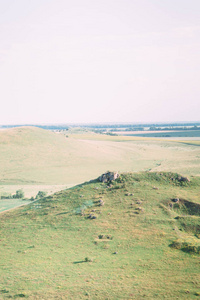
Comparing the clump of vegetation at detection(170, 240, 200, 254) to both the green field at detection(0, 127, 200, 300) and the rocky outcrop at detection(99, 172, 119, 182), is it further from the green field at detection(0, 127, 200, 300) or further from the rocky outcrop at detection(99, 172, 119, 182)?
the rocky outcrop at detection(99, 172, 119, 182)

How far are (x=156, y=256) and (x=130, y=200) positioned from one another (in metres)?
9.45

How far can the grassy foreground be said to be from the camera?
64.0ft

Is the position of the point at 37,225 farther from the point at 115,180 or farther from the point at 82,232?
the point at 115,180

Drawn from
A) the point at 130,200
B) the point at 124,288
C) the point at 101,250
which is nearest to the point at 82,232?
the point at 101,250

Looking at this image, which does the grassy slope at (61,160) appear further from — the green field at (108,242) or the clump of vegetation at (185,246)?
the clump of vegetation at (185,246)

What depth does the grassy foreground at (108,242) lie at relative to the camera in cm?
1952

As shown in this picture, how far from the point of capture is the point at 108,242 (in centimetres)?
2552

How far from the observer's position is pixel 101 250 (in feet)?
80.3

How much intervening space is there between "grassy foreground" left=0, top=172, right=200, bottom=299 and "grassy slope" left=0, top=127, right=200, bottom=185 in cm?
2985

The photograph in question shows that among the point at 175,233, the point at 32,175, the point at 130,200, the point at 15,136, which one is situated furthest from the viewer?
the point at 15,136

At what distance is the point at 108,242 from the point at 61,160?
58391mm

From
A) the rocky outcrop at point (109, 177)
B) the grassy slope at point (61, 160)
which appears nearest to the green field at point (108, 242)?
the rocky outcrop at point (109, 177)

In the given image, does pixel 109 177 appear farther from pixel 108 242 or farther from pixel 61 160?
pixel 61 160

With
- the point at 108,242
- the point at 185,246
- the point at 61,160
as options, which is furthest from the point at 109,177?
the point at 61,160
